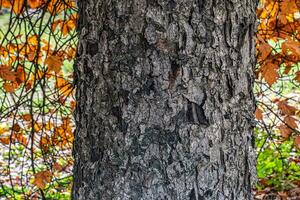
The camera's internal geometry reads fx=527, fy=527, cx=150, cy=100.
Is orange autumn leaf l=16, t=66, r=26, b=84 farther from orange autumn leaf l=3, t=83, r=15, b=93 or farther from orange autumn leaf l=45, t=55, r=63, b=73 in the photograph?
orange autumn leaf l=45, t=55, r=63, b=73

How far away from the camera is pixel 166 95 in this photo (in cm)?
153

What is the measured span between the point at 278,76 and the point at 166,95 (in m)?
1.37

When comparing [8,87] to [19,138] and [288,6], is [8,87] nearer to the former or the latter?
[19,138]

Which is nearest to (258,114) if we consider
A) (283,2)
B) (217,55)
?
(283,2)

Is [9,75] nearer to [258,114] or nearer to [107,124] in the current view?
[107,124]

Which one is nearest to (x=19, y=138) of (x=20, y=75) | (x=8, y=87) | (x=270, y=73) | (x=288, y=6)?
(x=20, y=75)

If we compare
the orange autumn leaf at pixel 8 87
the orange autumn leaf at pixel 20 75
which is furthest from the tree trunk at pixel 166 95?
the orange autumn leaf at pixel 20 75

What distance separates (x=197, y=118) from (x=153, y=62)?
0.21m

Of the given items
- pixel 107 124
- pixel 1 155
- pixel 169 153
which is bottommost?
pixel 169 153

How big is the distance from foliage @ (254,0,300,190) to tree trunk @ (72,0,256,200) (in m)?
0.74

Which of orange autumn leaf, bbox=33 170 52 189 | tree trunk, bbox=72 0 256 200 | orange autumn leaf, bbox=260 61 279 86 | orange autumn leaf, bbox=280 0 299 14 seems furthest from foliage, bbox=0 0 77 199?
orange autumn leaf, bbox=280 0 299 14

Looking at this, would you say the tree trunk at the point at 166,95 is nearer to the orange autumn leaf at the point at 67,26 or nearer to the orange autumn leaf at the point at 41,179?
the orange autumn leaf at the point at 41,179

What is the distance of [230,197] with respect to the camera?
1652mm

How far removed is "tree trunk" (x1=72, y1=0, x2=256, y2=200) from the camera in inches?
59.8
